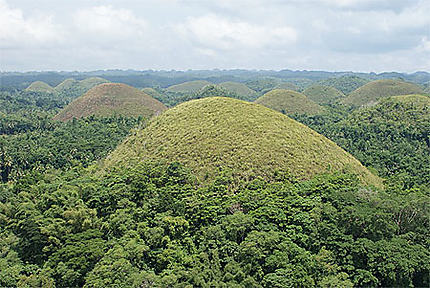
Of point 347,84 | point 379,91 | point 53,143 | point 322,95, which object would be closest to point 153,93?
point 322,95

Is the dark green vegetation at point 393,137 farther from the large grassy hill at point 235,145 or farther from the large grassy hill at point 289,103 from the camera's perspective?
the large grassy hill at point 289,103

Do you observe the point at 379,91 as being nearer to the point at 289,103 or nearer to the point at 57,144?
the point at 289,103

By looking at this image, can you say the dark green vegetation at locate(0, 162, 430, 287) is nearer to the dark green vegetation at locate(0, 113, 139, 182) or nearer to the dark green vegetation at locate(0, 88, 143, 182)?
the dark green vegetation at locate(0, 88, 143, 182)

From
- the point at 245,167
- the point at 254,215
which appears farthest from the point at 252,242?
A: the point at 245,167

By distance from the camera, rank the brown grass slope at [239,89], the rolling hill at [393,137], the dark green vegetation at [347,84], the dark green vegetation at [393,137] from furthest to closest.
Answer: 1. the brown grass slope at [239,89]
2. the dark green vegetation at [347,84]
3. the rolling hill at [393,137]
4. the dark green vegetation at [393,137]

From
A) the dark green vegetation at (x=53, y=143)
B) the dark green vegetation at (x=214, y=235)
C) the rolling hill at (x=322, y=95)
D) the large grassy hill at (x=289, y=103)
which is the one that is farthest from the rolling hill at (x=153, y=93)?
the dark green vegetation at (x=214, y=235)

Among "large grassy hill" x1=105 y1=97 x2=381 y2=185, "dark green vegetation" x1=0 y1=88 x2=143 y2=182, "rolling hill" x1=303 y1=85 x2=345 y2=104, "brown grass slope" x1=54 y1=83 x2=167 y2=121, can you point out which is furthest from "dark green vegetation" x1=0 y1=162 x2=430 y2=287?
"rolling hill" x1=303 y1=85 x2=345 y2=104
